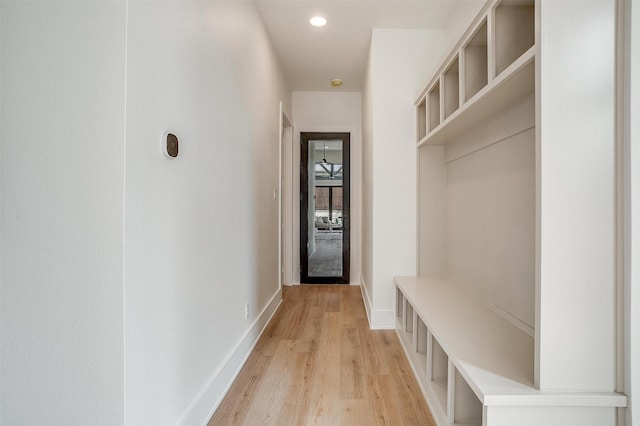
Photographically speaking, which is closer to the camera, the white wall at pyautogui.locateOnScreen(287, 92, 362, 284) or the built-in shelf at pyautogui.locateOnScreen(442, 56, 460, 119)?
the built-in shelf at pyautogui.locateOnScreen(442, 56, 460, 119)

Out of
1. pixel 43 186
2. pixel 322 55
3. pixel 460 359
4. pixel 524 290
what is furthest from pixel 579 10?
pixel 322 55

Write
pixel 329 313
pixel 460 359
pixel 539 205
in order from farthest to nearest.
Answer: pixel 329 313 → pixel 460 359 → pixel 539 205

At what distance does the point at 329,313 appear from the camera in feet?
10.2

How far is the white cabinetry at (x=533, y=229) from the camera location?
1035mm

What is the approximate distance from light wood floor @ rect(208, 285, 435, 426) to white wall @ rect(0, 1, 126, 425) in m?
0.83

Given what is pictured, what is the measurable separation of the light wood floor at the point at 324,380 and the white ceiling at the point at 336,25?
256 centimetres

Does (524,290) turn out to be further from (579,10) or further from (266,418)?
(266,418)

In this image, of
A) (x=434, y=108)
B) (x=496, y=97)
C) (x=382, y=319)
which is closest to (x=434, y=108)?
(x=434, y=108)

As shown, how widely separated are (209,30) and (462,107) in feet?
4.38

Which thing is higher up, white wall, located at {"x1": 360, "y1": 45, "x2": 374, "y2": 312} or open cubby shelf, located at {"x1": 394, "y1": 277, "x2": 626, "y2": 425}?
white wall, located at {"x1": 360, "y1": 45, "x2": 374, "y2": 312}

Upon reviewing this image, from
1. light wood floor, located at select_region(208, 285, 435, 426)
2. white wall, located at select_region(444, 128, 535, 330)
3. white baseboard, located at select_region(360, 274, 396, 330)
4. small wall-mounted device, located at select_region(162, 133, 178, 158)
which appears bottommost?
light wood floor, located at select_region(208, 285, 435, 426)

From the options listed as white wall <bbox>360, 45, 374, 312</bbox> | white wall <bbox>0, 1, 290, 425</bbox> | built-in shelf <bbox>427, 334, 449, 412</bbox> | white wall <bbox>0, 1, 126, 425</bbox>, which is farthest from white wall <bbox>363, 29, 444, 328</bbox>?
white wall <bbox>0, 1, 126, 425</bbox>

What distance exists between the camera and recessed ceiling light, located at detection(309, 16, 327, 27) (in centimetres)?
262

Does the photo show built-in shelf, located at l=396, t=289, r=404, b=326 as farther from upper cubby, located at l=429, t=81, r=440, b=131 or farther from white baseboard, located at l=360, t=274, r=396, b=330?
upper cubby, located at l=429, t=81, r=440, b=131
